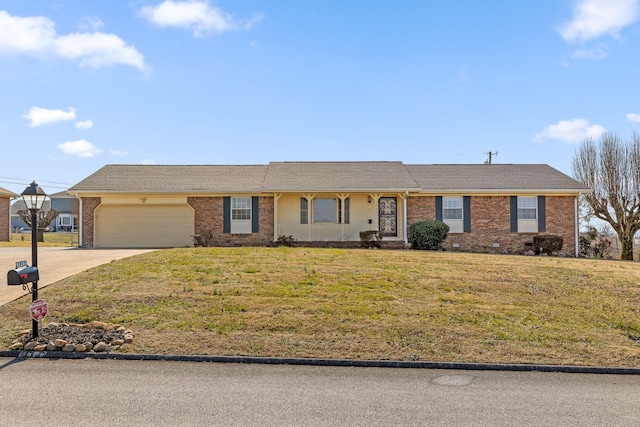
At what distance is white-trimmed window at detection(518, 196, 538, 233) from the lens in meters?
22.1

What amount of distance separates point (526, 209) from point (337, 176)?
8.51 m

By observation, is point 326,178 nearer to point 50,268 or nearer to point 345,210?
point 345,210

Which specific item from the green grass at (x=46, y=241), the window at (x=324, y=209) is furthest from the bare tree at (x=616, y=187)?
the green grass at (x=46, y=241)

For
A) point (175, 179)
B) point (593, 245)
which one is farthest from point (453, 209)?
point (175, 179)

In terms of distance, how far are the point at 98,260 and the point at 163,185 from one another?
805 cm

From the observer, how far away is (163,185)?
22797 millimetres

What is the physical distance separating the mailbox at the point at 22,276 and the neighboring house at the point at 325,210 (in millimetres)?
13739

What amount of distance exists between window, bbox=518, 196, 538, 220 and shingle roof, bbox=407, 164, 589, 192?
557 millimetres

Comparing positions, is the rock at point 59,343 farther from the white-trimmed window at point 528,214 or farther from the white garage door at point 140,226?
the white-trimmed window at point 528,214

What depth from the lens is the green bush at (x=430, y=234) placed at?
2050 cm

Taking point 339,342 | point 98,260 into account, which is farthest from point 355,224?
point 339,342

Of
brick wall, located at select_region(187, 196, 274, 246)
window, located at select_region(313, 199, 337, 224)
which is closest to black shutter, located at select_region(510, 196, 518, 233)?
window, located at select_region(313, 199, 337, 224)

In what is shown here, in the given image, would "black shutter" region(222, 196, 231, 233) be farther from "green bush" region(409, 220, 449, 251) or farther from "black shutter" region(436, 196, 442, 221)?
"black shutter" region(436, 196, 442, 221)

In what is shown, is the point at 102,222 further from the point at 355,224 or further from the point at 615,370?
the point at 615,370
